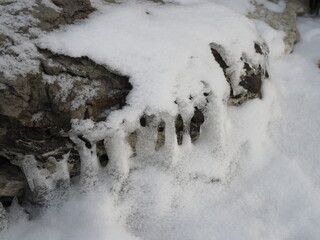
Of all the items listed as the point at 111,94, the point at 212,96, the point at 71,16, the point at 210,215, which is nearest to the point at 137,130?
the point at 111,94

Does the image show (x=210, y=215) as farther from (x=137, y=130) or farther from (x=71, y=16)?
(x=71, y=16)

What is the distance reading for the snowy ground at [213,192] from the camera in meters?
2.08

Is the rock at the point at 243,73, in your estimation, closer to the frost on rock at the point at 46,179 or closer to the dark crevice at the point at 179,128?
the dark crevice at the point at 179,128

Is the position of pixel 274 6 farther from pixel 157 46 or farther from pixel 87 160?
pixel 87 160

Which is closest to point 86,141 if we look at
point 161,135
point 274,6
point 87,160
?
point 87,160

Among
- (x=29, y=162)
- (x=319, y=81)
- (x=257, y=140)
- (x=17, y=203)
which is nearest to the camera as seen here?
(x=29, y=162)

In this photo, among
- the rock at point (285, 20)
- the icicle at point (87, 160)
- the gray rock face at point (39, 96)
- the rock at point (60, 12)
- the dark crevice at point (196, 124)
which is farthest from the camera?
the rock at point (285, 20)

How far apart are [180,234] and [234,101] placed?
3.12ft

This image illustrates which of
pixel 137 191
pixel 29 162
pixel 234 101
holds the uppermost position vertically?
pixel 234 101

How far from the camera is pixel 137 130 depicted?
83.6 inches

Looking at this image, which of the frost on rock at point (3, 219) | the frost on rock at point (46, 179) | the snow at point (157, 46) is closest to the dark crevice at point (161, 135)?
the snow at point (157, 46)

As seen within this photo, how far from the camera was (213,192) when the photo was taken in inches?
90.4

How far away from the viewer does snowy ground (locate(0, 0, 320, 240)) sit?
2076 millimetres

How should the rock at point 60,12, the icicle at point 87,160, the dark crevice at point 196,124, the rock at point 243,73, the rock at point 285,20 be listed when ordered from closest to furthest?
1. the icicle at point 87,160
2. the rock at point 60,12
3. the dark crevice at point 196,124
4. the rock at point 243,73
5. the rock at point 285,20
